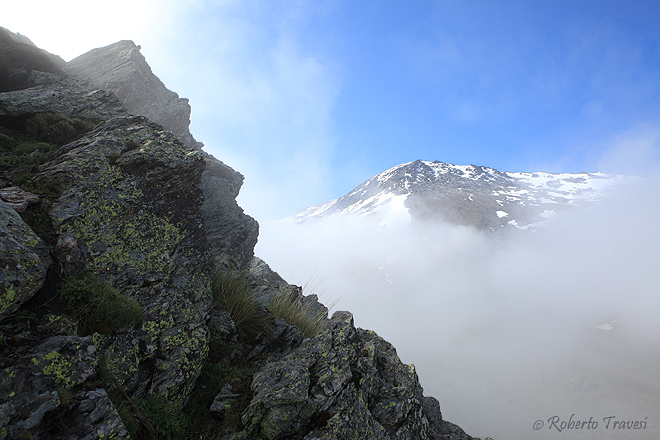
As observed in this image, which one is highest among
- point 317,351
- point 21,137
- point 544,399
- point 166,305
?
point 544,399

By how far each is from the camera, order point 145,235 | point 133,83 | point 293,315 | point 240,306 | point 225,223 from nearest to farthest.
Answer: point 145,235 < point 240,306 < point 293,315 < point 225,223 < point 133,83

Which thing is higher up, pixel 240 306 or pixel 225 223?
pixel 225 223

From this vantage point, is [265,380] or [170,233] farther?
[170,233]

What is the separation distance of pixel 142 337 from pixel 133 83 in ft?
65.5

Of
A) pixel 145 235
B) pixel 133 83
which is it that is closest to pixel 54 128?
pixel 145 235

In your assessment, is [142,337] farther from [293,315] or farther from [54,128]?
[54,128]

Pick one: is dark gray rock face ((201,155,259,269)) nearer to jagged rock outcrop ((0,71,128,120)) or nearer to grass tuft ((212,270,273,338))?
grass tuft ((212,270,273,338))

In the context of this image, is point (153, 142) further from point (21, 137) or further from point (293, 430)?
point (293, 430)

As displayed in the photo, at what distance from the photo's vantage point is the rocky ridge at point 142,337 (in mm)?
3293

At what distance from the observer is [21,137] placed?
752cm

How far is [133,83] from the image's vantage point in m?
17.7

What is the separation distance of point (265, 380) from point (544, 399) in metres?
120

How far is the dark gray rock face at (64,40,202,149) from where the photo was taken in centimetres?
1681

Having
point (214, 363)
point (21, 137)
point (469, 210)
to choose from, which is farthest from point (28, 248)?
point (469, 210)
